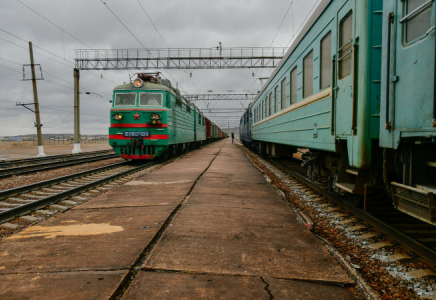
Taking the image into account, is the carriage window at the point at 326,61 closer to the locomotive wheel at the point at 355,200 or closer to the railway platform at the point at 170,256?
the locomotive wheel at the point at 355,200

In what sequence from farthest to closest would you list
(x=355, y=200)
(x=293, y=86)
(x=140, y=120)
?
1. (x=140, y=120)
2. (x=293, y=86)
3. (x=355, y=200)

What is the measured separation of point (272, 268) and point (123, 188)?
4539mm

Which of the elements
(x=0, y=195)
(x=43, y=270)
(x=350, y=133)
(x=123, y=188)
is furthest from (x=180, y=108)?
(x=43, y=270)

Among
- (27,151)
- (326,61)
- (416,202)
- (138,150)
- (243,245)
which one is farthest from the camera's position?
(27,151)

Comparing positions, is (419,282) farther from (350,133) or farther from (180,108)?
(180,108)

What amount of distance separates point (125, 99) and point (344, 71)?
946 centimetres

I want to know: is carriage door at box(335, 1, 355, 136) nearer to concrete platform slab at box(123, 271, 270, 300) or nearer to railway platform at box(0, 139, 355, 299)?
railway platform at box(0, 139, 355, 299)

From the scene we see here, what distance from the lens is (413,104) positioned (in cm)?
268

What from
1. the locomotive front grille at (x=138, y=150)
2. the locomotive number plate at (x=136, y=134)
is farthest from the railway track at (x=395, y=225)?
the locomotive front grille at (x=138, y=150)

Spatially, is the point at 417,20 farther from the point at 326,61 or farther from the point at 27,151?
the point at 27,151

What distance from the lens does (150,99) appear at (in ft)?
38.8

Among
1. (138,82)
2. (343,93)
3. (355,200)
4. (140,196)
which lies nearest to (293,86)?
(343,93)

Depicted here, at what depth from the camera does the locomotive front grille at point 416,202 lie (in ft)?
7.97

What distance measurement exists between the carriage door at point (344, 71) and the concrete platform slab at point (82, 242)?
2702 millimetres
